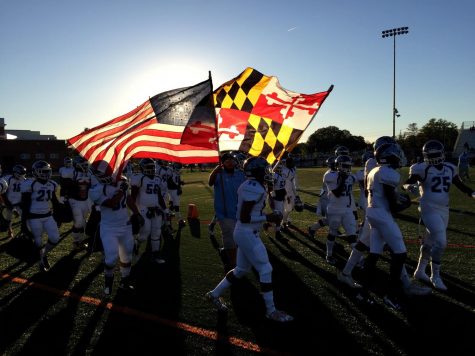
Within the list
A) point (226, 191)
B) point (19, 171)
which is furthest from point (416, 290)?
point (19, 171)

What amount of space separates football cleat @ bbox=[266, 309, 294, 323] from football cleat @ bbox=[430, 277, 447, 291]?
8.74 ft

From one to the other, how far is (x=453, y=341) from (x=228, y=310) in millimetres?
2817

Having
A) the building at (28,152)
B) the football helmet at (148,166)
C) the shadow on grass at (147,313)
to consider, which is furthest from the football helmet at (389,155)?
the building at (28,152)

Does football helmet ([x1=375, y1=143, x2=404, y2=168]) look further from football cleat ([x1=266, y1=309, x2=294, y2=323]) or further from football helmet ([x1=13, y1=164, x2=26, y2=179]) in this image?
football helmet ([x1=13, y1=164, x2=26, y2=179])

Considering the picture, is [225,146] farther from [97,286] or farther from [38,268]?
[38,268]

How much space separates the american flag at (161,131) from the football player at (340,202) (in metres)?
2.63

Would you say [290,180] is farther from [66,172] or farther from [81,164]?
[66,172]

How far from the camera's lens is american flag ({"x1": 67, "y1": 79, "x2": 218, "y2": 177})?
20.3 feet

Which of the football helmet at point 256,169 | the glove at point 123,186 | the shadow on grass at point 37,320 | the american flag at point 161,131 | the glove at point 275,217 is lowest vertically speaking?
the shadow on grass at point 37,320

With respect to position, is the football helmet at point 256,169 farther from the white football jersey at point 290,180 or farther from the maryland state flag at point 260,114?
the white football jersey at point 290,180

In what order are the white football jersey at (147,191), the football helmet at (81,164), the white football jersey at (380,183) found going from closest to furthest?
the white football jersey at (380,183)
the white football jersey at (147,191)
the football helmet at (81,164)

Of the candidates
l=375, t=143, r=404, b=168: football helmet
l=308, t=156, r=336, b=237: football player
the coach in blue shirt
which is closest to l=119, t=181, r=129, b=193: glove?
the coach in blue shirt

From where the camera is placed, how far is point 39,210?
7246 mm

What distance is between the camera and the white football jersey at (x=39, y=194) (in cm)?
722
